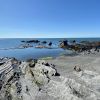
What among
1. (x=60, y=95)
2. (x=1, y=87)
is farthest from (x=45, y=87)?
(x=1, y=87)

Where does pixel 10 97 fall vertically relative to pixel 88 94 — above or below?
below

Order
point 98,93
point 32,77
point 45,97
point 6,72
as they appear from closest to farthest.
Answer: point 98,93 → point 45,97 → point 32,77 → point 6,72

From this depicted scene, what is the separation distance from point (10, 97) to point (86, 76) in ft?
28.5

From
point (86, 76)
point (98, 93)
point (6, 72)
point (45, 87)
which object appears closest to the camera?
point (98, 93)

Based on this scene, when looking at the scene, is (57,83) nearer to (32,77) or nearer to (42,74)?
(42,74)

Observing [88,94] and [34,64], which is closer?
Answer: [88,94]

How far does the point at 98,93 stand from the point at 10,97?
8525 mm

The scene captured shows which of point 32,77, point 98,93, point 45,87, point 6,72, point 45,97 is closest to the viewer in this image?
point 98,93

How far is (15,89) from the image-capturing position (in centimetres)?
1662

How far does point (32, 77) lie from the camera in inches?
779

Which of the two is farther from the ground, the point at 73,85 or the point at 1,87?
the point at 73,85

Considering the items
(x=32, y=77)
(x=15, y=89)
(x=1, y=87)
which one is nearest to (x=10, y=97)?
(x=15, y=89)

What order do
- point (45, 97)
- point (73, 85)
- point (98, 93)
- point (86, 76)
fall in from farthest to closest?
1. point (86, 76)
2. point (73, 85)
3. point (45, 97)
4. point (98, 93)

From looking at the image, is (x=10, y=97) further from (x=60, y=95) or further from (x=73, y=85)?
(x=73, y=85)
